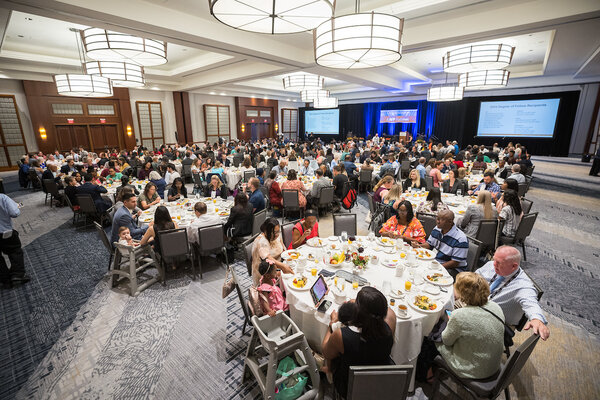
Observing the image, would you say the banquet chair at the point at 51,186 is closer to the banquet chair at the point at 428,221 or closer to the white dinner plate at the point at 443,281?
the banquet chair at the point at 428,221

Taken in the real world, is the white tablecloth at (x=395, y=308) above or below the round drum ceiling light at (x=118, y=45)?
below

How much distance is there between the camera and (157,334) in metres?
3.60

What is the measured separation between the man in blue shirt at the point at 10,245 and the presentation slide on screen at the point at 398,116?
2294cm

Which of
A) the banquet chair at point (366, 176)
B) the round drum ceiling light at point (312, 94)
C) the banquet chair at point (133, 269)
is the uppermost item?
the round drum ceiling light at point (312, 94)

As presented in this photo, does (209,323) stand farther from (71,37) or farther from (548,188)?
(548,188)

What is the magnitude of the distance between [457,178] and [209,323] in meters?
6.61

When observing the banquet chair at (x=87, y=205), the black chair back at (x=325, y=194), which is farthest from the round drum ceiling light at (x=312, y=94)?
the banquet chair at (x=87, y=205)

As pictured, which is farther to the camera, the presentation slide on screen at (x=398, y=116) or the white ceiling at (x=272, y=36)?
the presentation slide on screen at (x=398, y=116)

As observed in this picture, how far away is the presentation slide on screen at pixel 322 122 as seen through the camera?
1051 inches

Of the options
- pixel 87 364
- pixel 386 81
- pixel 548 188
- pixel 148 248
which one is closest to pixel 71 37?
pixel 148 248

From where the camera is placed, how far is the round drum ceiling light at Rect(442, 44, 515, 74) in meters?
5.71

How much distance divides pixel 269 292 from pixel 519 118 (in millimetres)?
20477

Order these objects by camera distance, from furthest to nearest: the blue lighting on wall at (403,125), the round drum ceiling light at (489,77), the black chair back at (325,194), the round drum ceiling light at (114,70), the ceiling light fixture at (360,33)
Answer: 1. the blue lighting on wall at (403,125)
2. the round drum ceiling light at (489,77)
3. the black chair back at (325,194)
4. the round drum ceiling light at (114,70)
5. the ceiling light fixture at (360,33)

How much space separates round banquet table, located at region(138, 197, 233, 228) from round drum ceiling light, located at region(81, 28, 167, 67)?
2.91 metres
